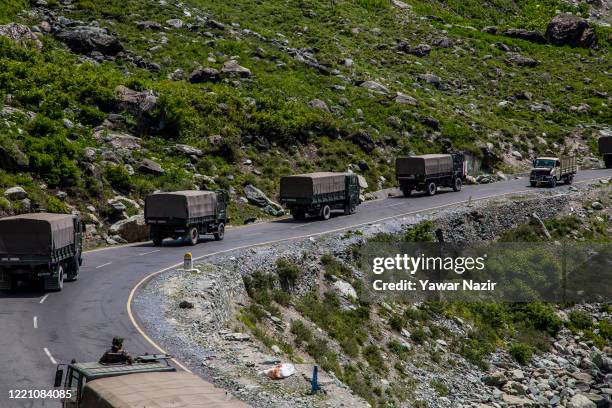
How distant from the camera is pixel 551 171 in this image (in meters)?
61.2

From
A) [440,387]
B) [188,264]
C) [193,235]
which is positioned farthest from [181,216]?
[440,387]

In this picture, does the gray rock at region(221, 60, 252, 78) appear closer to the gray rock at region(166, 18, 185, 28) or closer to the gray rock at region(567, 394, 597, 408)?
the gray rock at region(166, 18, 185, 28)

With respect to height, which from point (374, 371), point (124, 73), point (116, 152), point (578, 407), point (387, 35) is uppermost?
point (387, 35)

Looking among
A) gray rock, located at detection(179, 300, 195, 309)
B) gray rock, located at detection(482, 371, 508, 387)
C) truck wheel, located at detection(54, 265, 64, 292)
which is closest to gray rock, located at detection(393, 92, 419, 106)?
gray rock, located at detection(482, 371, 508, 387)

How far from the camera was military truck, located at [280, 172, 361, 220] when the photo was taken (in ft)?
158

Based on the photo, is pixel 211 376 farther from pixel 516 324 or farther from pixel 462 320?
pixel 516 324

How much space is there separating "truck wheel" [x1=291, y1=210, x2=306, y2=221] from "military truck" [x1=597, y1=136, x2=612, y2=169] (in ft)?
129

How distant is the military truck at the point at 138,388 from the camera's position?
11883 mm

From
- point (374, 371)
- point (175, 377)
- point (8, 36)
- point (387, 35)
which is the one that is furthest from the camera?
point (387, 35)

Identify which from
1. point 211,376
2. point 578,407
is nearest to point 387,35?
point 578,407

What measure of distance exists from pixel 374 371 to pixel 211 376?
11382 mm

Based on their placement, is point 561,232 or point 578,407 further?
point 561,232

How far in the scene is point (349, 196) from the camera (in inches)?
2034

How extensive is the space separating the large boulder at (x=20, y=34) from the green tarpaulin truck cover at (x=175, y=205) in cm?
2895
